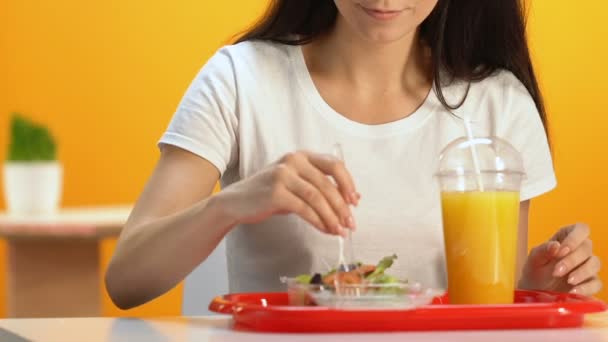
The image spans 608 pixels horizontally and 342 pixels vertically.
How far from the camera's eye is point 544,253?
1.43 metres

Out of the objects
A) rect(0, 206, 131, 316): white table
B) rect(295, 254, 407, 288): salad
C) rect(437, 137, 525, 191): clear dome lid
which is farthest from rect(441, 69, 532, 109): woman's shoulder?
rect(0, 206, 131, 316): white table

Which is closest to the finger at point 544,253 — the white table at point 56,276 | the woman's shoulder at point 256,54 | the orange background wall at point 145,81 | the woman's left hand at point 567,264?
the woman's left hand at point 567,264

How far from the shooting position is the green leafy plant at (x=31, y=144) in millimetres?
2777

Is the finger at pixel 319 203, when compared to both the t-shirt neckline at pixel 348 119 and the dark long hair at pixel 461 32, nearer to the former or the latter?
the t-shirt neckline at pixel 348 119

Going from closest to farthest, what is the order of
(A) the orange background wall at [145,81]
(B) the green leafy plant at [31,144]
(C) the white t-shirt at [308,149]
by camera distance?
(C) the white t-shirt at [308,149]
(B) the green leafy plant at [31,144]
(A) the orange background wall at [145,81]

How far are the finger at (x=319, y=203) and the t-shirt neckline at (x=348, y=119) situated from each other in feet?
1.88

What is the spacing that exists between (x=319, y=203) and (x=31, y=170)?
1849 millimetres

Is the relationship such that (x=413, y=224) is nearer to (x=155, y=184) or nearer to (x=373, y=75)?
(x=373, y=75)

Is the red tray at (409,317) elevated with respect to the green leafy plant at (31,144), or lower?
lower

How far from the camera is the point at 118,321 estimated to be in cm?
115

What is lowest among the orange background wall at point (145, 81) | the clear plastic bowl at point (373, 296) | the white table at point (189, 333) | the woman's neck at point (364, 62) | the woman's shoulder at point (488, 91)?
the white table at point (189, 333)

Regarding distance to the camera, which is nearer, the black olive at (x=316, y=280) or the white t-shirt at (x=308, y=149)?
the black olive at (x=316, y=280)

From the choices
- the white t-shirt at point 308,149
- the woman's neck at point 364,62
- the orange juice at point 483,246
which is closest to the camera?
the orange juice at point 483,246

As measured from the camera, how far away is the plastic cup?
124 cm
